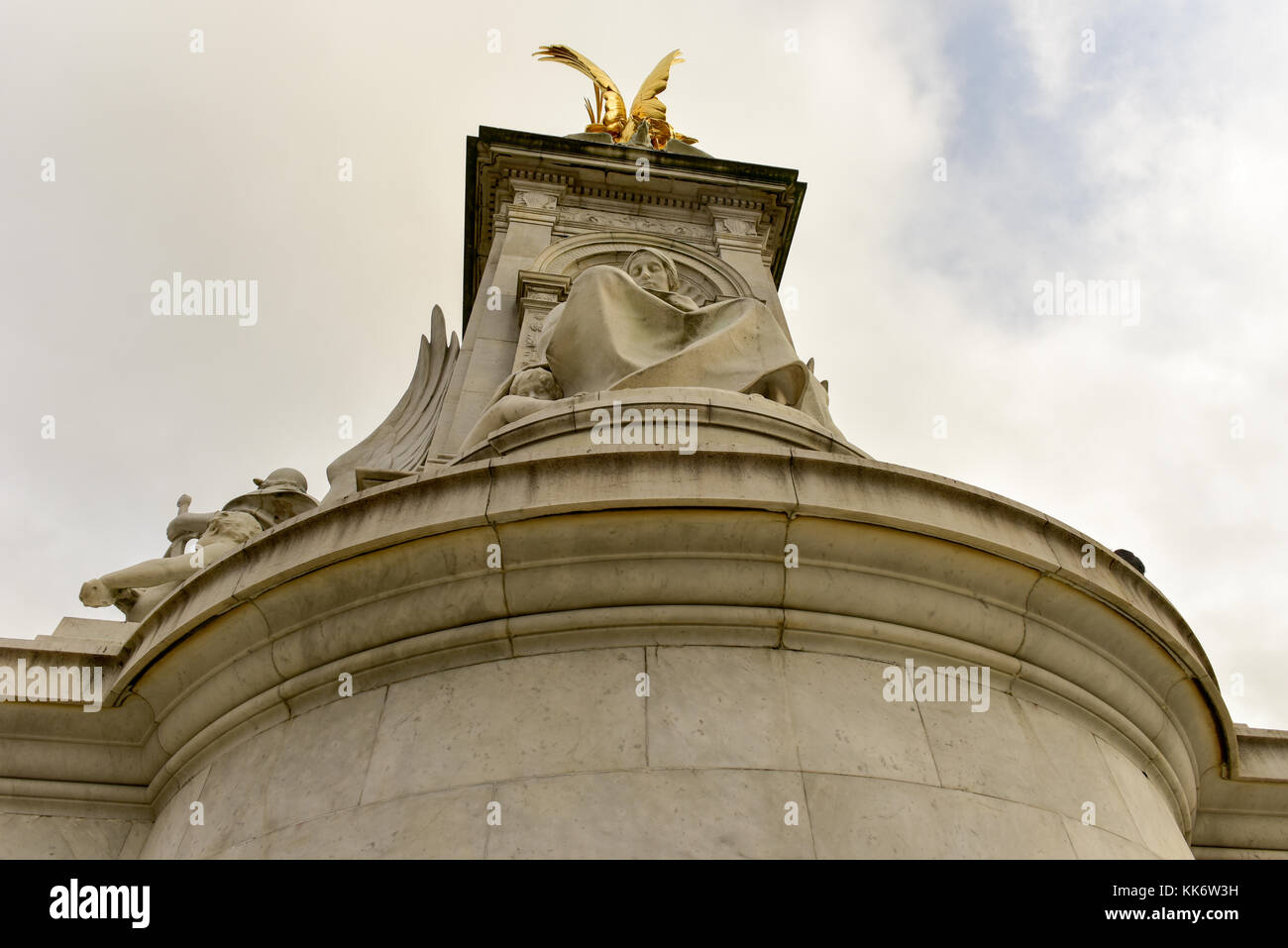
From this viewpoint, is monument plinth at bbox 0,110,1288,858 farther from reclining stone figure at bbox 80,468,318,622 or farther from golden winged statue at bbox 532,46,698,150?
golden winged statue at bbox 532,46,698,150

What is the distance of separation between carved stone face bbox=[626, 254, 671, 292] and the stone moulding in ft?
17.0

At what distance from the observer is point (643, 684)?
545 centimetres

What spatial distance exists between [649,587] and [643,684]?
55cm

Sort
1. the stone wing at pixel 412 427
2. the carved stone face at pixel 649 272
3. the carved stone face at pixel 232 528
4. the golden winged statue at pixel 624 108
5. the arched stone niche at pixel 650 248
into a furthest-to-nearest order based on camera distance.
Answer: the golden winged statue at pixel 624 108
the arched stone niche at pixel 650 248
the stone wing at pixel 412 427
the carved stone face at pixel 649 272
the carved stone face at pixel 232 528

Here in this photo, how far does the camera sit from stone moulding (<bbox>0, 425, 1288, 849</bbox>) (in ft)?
18.9

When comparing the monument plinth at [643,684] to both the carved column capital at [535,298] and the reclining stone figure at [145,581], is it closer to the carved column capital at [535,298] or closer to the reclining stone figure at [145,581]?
the reclining stone figure at [145,581]

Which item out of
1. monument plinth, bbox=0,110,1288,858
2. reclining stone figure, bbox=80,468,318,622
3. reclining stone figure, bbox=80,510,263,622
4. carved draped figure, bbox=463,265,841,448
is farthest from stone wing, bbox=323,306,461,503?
monument plinth, bbox=0,110,1288,858

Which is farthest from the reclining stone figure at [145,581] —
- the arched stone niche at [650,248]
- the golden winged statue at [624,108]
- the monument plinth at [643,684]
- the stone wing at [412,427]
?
the golden winged statue at [624,108]

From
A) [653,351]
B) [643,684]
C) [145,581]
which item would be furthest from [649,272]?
[643,684]

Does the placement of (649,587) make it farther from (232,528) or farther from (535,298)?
(535,298)

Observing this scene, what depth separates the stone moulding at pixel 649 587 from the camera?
575 centimetres

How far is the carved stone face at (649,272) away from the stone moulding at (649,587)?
5175 mm
